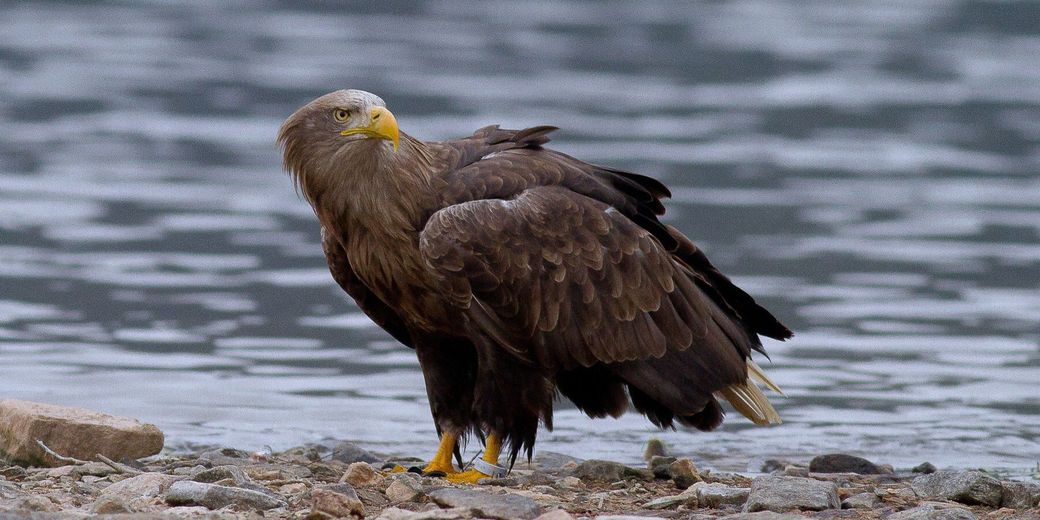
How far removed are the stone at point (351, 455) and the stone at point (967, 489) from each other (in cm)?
276

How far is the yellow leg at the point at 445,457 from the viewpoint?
826 centimetres

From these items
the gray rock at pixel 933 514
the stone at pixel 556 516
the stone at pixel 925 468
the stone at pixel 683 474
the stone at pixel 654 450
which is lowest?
the stone at pixel 556 516

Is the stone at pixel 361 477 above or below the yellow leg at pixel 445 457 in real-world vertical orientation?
below

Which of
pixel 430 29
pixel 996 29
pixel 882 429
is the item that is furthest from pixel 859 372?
pixel 996 29

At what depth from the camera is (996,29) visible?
34469 mm

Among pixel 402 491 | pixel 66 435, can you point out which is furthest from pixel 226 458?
pixel 402 491

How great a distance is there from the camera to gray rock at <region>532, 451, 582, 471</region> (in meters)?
8.90

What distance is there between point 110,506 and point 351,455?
2922 mm

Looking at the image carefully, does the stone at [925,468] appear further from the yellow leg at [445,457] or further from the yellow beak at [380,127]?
the yellow beak at [380,127]

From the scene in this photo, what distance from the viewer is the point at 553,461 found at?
9156mm

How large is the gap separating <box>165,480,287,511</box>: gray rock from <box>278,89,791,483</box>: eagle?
1407 millimetres

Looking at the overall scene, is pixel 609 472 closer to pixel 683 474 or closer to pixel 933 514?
pixel 683 474

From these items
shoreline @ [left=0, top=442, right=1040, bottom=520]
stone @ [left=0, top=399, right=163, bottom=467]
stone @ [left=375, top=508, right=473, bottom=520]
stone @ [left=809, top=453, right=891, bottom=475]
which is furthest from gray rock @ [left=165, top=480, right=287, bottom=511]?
stone @ [left=809, top=453, right=891, bottom=475]

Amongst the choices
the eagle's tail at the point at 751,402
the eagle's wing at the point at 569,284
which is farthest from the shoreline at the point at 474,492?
the eagle's wing at the point at 569,284
